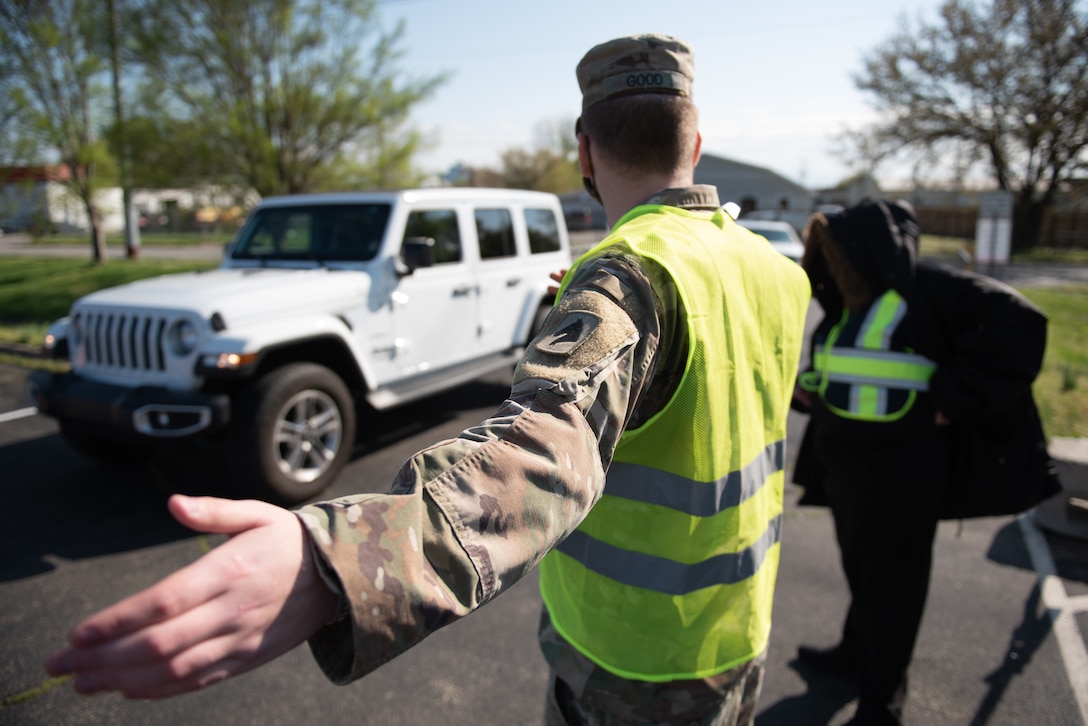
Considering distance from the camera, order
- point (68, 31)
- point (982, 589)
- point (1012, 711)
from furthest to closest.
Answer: point (68, 31) → point (982, 589) → point (1012, 711)

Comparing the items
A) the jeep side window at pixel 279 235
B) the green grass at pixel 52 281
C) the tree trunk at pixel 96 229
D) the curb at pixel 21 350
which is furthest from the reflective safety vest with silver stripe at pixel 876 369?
the tree trunk at pixel 96 229

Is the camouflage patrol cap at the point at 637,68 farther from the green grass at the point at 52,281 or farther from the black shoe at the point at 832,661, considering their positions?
the green grass at the point at 52,281

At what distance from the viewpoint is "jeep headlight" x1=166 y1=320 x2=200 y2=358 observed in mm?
4324

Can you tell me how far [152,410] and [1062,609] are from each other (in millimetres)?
4980

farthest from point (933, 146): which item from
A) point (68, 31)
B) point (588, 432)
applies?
point (588, 432)

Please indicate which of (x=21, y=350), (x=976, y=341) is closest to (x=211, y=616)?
(x=976, y=341)

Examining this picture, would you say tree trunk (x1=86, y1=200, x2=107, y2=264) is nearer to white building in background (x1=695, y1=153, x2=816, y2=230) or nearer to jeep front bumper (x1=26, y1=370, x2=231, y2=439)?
jeep front bumper (x1=26, y1=370, x2=231, y2=439)

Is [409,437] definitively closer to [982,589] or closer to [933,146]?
[982,589]

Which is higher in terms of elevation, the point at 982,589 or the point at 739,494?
the point at 739,494

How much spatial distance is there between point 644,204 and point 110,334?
4461 mm

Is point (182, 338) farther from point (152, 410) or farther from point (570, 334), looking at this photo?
point (570, 334)

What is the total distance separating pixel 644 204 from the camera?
135 centimetres

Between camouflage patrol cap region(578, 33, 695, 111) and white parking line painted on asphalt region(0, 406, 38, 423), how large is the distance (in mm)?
6833

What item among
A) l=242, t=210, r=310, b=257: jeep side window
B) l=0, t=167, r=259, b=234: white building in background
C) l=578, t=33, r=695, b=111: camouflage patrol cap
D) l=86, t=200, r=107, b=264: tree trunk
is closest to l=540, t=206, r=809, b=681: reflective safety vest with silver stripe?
l=578, t=33, r=695, b=111: camouflage patrol cap
